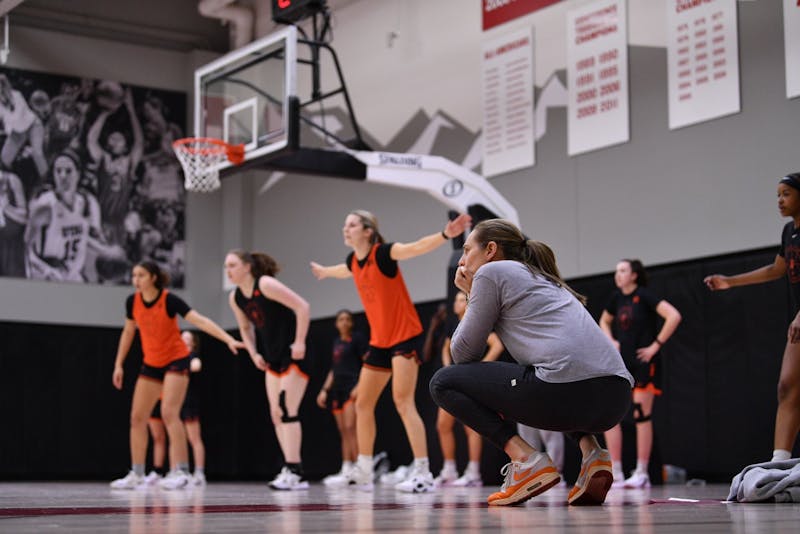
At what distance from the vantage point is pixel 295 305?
796cm

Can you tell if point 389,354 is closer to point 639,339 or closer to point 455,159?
point 639,339

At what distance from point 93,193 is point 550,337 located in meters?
12.0

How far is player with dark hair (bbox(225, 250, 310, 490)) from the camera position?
795 centimetres

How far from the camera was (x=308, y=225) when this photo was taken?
1503cm

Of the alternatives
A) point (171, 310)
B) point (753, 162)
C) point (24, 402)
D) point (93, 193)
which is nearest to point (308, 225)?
point (93, 193)

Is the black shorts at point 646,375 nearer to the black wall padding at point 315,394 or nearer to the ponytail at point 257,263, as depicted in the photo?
the black wall padding at point 315,394

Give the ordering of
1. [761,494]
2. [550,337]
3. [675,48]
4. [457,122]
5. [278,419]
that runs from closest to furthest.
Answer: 1. [550,337]
2. [761,494]
3. [278,419]
4. [675,48]
5. [457,122]

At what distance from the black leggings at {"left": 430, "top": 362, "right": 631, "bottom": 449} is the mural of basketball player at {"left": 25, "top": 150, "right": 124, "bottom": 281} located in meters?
11.3

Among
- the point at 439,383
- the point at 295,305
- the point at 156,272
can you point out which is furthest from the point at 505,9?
the point at 439,383

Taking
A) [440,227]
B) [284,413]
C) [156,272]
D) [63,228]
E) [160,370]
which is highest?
[63,228]

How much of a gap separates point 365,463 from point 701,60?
4854 mm

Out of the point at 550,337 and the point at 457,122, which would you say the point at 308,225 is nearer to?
the point at 457,122

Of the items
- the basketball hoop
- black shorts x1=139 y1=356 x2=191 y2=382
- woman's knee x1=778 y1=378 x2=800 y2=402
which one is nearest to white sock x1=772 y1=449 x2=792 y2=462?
woman's knee x1=778 y1=378 x2=800 y2=402

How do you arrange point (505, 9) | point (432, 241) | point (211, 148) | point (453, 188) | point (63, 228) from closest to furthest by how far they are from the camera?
point (432, 241), point (453, 188), point (211, 148), point (505, 9), point (63, 228)
